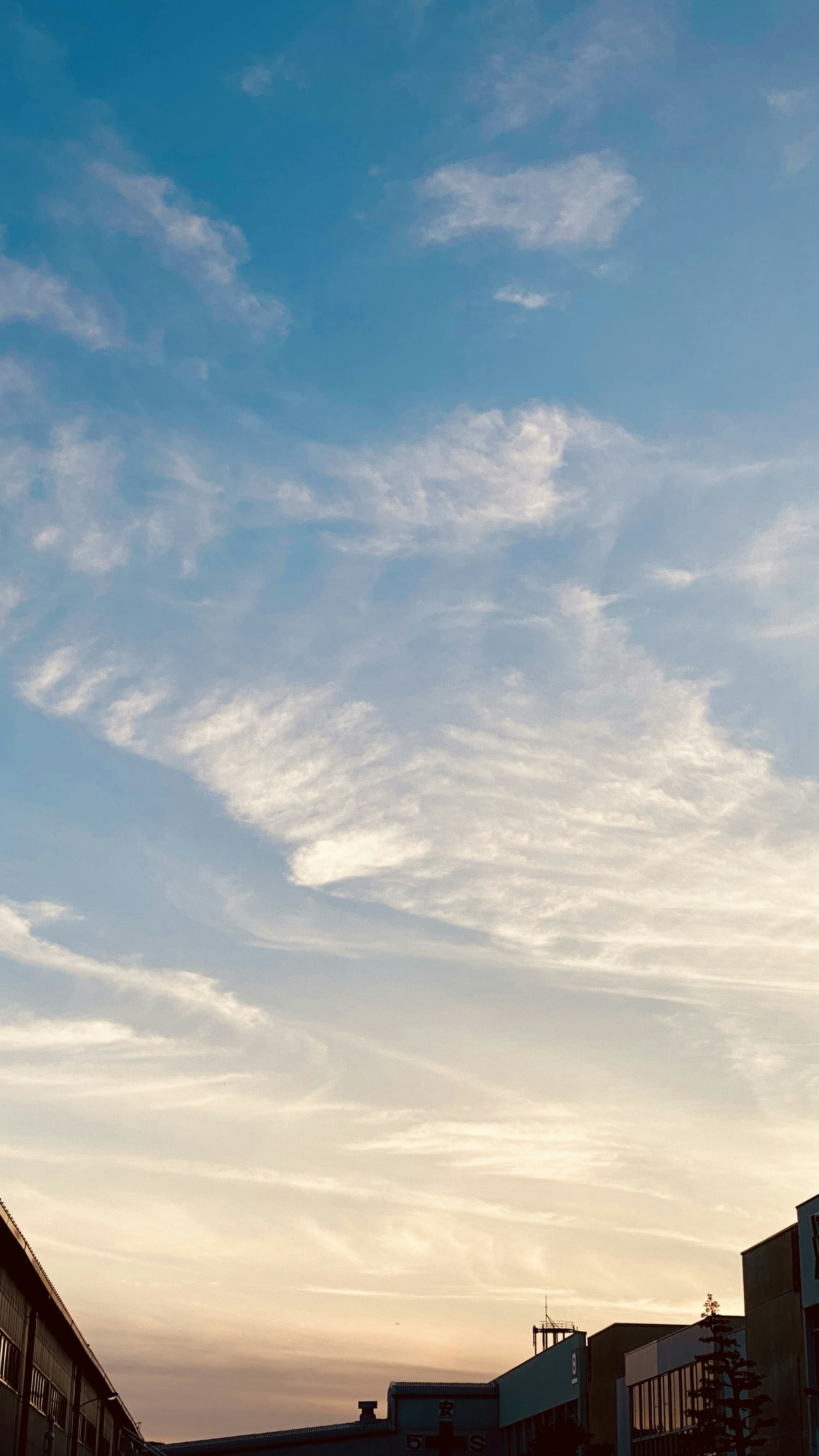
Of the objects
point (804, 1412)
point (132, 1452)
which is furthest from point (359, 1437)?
point (804, 1412)

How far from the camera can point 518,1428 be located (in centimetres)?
9831

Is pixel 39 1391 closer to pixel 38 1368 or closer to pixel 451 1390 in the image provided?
pixel 38 1368

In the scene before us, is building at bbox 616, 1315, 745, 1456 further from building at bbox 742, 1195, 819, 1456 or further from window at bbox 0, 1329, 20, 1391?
window at bbox 0, 1329, 20, 1391

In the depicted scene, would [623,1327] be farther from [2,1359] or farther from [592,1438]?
[2,1359]

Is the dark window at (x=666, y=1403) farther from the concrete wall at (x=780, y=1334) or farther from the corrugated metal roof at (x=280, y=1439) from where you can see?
the corrugated metal roof at (x=280, y=1439)

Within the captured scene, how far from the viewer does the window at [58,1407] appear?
49.3m

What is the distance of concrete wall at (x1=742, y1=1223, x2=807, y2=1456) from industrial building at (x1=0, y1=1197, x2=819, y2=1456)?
0.06 m

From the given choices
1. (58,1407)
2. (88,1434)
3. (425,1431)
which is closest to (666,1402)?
(88,1434)

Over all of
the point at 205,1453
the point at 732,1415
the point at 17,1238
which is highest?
the point at 17,1238

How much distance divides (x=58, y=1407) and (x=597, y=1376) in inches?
1303

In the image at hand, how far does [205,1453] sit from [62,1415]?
60.4 meters

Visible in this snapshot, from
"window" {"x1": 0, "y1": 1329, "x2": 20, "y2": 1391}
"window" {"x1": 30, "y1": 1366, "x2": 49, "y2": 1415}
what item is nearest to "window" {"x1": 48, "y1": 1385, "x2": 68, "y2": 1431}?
"window" {"x1": 30, "y1": 1366, "x2": 49, "y2": 1415}

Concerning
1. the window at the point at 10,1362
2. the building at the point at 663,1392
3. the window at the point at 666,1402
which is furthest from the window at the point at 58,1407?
the window at the point at 666,1402

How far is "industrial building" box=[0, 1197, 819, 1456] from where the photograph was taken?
136 ft
